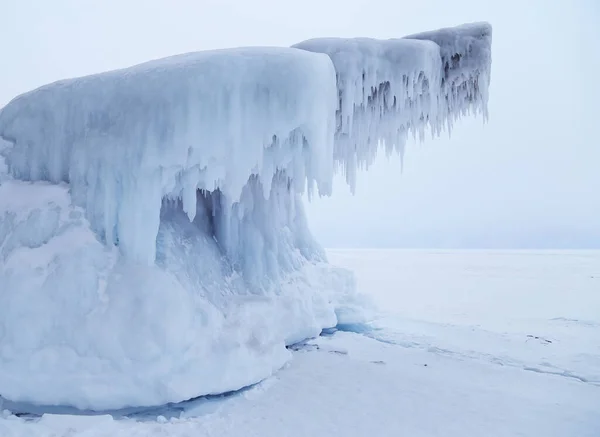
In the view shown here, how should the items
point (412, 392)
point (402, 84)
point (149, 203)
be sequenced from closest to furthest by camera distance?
point (412, 392) → point (149, 203) → point (402, 84)

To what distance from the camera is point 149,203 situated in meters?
4.82

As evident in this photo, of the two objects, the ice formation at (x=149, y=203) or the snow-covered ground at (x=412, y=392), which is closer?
the snow-covered ground at (x=412, y=392)

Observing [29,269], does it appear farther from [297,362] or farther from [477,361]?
[477,361]

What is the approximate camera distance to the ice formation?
424cm

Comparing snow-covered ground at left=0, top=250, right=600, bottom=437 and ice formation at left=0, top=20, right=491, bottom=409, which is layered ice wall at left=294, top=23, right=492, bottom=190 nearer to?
ice formation at left=0, top=20, right=491, bottom=409

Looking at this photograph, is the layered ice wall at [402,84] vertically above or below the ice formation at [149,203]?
above

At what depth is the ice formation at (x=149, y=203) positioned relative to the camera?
4.24 meters

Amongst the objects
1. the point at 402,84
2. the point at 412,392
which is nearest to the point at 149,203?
the point at 412,392

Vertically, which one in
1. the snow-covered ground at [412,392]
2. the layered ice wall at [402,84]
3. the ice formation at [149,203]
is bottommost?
the snow-covered ground at [412,392]

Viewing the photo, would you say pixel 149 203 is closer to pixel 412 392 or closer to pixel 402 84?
pixel 412 392

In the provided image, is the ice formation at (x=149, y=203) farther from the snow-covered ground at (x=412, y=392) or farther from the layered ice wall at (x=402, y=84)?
the snow-covered ground at (x=412, y=392)

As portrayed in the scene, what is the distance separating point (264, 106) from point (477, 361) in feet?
16.1

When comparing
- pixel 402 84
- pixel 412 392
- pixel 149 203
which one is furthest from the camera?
pixel 402 84

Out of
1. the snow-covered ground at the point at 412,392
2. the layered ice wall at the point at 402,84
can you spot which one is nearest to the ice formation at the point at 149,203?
the layered ice wall at the point at 402,84
